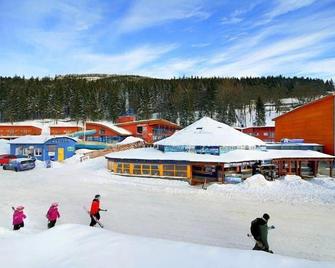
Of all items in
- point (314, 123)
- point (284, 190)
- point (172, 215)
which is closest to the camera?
point (172, 215)

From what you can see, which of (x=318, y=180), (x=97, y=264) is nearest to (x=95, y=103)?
(x=318, y=180)

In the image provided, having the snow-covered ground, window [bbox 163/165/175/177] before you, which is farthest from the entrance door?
window [bbox 163/165/175/177]

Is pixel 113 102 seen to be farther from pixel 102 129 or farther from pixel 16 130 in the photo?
pixel 102 129

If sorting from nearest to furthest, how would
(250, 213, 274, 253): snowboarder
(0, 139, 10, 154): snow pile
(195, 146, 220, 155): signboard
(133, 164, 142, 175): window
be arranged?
1. (250, 213, 274, 253): snowboarder
2. (195, 146, 220, 155): signboard
3. (133, 164, 142, 175): window
4. (0, 139, 10, 154): snow pile

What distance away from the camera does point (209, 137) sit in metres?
29.8

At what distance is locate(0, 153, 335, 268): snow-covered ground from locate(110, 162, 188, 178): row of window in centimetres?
111

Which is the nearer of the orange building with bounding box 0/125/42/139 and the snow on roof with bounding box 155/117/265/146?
the snow on roof with bounding box 155/117/265/146

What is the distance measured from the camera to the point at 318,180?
25844 millimetres

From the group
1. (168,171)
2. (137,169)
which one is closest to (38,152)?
(137,169)

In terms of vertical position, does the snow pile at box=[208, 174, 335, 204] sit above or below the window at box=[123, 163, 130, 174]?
below

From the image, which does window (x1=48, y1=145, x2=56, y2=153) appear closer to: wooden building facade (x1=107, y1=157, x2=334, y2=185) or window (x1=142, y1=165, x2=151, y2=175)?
wooden building facade (x1=107, y1=157, x2=334, y2=185)

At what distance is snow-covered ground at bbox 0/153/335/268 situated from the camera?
7.87 m

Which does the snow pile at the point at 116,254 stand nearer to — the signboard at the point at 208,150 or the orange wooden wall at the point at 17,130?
the signboard at the point at 208,150

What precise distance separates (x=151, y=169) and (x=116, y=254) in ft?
67.4
